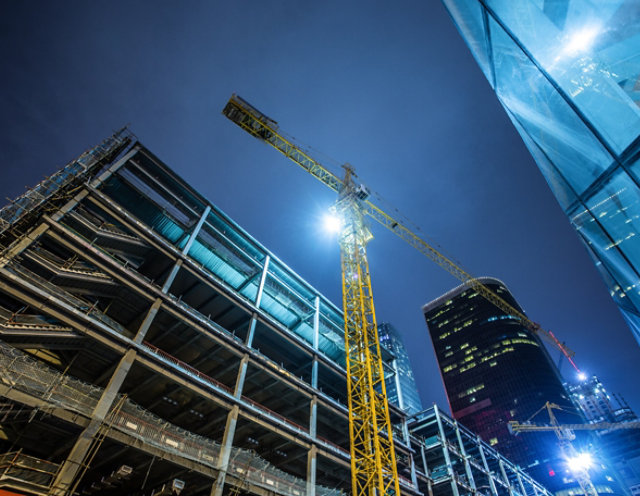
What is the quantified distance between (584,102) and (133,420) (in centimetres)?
2194

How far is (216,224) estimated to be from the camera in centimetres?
3525

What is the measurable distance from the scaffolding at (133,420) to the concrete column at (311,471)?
46 cm

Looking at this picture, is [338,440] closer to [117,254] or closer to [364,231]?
[364,231]

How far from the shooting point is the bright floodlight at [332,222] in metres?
44.5

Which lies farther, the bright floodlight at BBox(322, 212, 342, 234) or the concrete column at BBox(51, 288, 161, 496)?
the bright floodlight at BBox(322, 212, 342, 234)

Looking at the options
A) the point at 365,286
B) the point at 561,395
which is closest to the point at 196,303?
the point at 365,286

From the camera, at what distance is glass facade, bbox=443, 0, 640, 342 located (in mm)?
3650

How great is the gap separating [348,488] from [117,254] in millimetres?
29299

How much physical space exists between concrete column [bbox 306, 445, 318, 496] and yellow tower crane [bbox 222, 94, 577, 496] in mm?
2764

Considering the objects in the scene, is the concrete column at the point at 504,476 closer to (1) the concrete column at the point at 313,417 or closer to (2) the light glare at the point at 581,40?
(1) the concrete column at the point at 313,417

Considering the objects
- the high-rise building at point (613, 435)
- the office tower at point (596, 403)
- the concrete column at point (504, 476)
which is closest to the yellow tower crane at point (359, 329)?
the concrete column at point (504, 476)

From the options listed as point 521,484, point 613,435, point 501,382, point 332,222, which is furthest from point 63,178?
point 613,435

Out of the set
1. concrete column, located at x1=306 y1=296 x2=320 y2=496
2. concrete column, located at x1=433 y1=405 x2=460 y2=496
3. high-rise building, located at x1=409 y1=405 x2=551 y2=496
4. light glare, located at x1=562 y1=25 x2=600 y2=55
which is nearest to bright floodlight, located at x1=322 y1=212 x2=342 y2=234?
concrete column, located at x1=306 y1=296 x2=320 y2=496

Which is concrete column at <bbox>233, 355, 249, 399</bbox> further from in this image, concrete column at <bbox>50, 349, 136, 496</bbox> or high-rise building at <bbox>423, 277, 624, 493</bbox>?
high-rise building at <bbox>423, 277, 624, 493</bbox>
